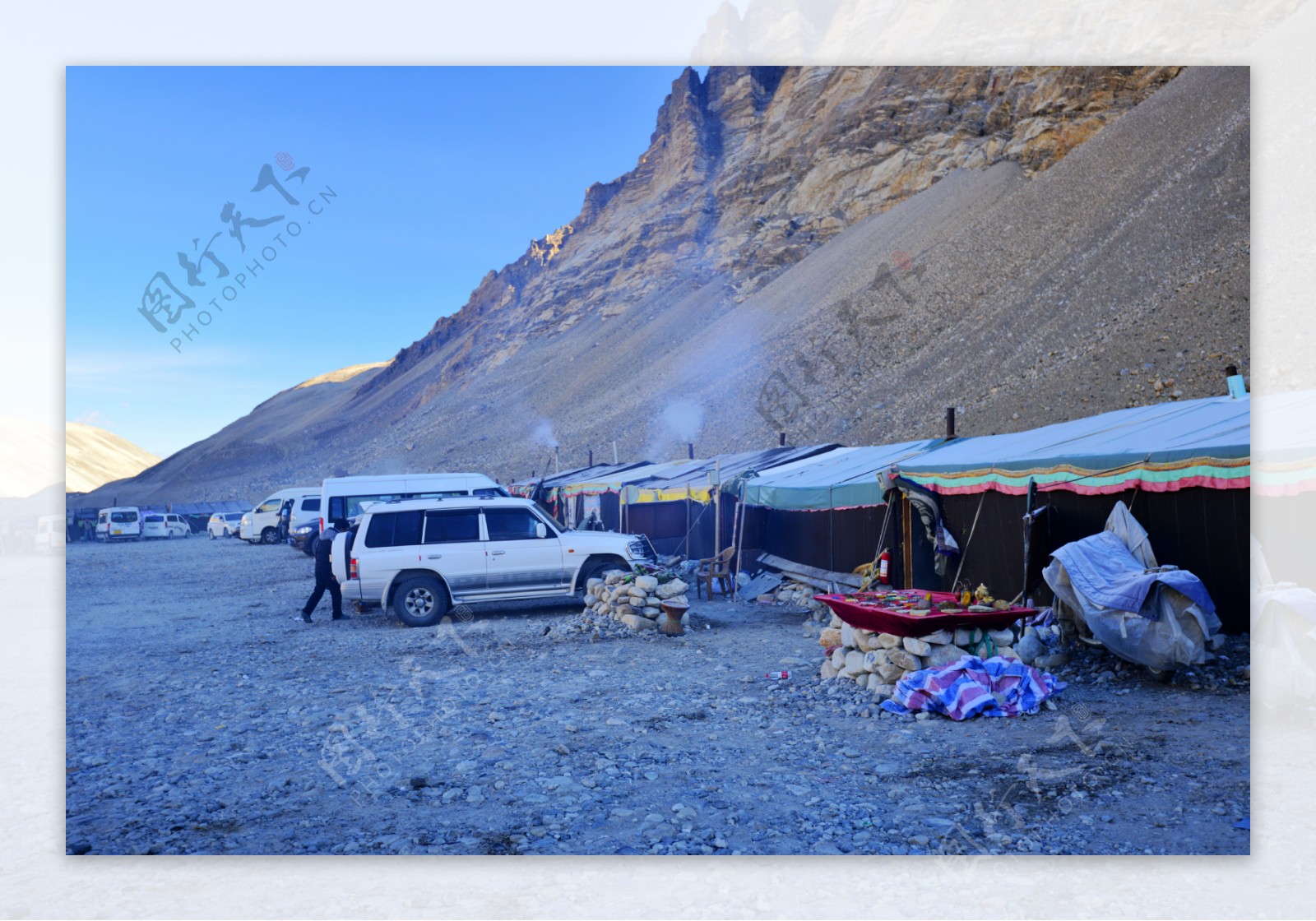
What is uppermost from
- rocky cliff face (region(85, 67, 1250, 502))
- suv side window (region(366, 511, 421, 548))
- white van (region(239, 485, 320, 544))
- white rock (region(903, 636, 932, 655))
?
rocky cliff face (region(85, 67, 1250, 502))

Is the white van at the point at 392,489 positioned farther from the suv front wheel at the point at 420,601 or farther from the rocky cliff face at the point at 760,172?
the rocky cliff face at the point at 760,172

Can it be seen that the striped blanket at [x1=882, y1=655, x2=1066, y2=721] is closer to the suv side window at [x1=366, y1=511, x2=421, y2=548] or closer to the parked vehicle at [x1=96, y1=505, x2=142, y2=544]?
the suv side window at [x1=366, y1=511, x2=421, y2=548]

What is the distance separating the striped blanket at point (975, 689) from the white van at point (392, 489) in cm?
1218

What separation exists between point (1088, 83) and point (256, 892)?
185 ft

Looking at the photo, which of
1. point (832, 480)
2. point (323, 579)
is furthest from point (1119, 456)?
point (323, 579)

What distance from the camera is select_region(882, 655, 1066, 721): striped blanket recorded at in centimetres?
611

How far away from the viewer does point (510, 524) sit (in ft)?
38.3

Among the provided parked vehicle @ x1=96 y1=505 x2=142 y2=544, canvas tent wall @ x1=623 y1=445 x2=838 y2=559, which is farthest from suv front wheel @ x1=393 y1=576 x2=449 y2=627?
parked vehicle @ x1=96 y1=505 x2=142 y2=544

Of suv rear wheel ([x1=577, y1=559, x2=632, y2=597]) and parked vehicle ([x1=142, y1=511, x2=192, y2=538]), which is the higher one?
suv rear wheel ([x1=577, y1=559, x2=632, y2=597])

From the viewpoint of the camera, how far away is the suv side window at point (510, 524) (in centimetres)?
1158

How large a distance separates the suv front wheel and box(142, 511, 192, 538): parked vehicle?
3609 centimetres

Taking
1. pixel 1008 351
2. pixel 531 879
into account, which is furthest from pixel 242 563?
pixel 1008 351

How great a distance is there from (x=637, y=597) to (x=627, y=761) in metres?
4.84

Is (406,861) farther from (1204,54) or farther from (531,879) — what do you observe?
(1204,54)
